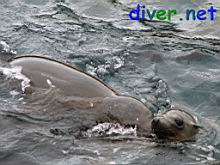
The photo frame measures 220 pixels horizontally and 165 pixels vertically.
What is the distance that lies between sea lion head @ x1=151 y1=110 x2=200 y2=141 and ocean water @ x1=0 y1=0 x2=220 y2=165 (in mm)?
91

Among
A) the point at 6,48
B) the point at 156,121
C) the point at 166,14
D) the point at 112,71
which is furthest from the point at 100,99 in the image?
the point at 166,14

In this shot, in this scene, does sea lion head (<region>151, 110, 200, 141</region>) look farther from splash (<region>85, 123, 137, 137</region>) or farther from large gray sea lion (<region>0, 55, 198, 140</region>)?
splash (<region>85, 123, 137, 137</region>)

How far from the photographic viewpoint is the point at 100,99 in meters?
4.77

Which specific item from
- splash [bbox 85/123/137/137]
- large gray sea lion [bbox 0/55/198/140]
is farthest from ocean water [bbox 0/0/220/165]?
large gray sea lion [bbox 0/55/198/140]

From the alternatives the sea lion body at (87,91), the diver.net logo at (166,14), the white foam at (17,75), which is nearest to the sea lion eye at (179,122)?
the sea lion body at (87,91)

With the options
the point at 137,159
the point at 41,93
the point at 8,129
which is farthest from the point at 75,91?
the point at 137,159

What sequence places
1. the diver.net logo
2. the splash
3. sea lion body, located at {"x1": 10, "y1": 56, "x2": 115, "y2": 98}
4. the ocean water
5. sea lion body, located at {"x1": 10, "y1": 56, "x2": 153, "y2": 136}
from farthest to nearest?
1. the diver.net logo
2. sea lion body, located at {"x1": 10, "y1": 56, "x2": 115, "y2": 98}
3. sea lion body, located at {"x1": 10, "y1": 56, "x2": 153, "y2": 136}
4. the splash
5. the ocean water

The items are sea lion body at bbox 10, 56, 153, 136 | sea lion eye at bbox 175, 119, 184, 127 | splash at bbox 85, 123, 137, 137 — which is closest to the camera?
sea lion eye at bbox 175, 119, 184, 127

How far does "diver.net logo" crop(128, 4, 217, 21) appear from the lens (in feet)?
27.9

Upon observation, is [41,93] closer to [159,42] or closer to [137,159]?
[137,159]

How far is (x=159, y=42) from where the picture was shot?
24.2ft

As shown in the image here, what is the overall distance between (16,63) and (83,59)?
133 centimetres

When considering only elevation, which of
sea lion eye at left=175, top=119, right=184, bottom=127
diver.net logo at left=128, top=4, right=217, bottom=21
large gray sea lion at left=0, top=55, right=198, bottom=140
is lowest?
sea lion eye at left=175, top=119, right=184, bottom=127

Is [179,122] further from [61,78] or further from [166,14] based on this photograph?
[166,14]
